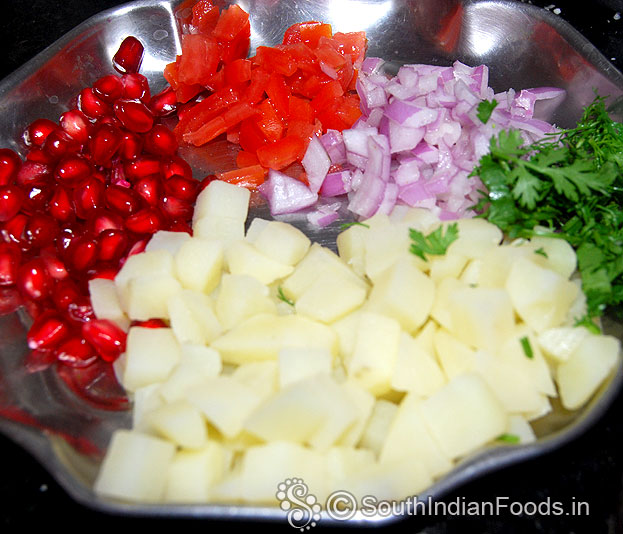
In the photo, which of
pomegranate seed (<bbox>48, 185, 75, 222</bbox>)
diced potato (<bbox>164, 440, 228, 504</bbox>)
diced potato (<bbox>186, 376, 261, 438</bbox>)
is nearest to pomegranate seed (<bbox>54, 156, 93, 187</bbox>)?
pomegranate seed (<bbox>48, 185, 75, 222</bbox>)

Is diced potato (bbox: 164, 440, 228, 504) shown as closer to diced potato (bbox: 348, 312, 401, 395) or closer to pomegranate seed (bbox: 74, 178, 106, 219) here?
diced potato (bbox: 348, 312, 401, 395)

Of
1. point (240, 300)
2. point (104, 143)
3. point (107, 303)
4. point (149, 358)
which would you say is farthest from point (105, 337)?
point (104, 143)

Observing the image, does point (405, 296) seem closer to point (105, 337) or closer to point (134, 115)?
point (105, 337)

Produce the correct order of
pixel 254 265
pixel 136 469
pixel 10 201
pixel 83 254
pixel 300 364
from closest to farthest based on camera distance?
pixel 136 469, pixel 300 364, pixel 254 265, pixel 83 254, pixel 10 201

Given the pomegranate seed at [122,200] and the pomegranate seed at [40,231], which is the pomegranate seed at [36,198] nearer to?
the pomegranate seed at [40,231]

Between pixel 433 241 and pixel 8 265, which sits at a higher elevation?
pixel 8 265

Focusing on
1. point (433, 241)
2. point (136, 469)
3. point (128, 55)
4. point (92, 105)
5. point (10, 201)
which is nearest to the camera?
point (136, 469)
